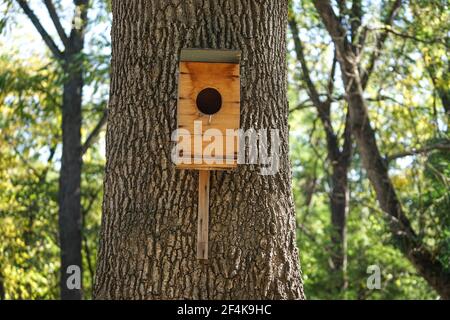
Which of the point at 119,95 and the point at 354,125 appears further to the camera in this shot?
the point at 354,125

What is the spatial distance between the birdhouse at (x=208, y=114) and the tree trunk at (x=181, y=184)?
155mm

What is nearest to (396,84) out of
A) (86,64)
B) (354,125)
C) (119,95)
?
(354,125)

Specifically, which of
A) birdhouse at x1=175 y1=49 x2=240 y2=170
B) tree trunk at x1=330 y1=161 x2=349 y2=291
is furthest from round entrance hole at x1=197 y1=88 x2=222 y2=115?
tree trunk at x1=330 y1=161 x2=349 y2=291

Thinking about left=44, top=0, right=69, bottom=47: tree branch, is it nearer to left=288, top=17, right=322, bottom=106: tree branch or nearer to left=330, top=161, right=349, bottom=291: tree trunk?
left=288, top=17, right=322, bottom=106: tree branch

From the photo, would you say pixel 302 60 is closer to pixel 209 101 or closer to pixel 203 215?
pixel 209 101

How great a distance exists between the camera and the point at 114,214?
4074 millimetres

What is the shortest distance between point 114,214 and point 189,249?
477mm

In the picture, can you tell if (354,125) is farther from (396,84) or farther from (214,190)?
(214,190)

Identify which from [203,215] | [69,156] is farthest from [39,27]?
[203,215]

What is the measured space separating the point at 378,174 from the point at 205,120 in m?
5.36

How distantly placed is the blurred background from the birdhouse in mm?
4745

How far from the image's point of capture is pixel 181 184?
399cm
